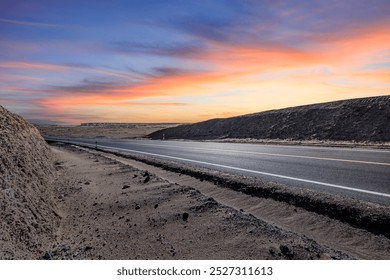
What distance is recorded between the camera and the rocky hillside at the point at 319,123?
74.2ft

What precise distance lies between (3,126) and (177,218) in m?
4.02

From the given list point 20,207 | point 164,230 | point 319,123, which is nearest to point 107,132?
point 319,123

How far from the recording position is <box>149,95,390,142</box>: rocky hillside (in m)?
22.6

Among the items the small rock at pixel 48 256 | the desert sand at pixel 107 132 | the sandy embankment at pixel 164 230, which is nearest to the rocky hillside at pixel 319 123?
the desert sand at pixel 107 132

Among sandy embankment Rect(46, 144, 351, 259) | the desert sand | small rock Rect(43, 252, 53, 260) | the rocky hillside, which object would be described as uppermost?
the rocky hillside

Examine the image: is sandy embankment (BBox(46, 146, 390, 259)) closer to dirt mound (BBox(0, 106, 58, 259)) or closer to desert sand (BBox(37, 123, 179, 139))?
dirt mound (BBox(0, 106, 58, 259))

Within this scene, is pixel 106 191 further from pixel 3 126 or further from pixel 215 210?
pixel 215 210

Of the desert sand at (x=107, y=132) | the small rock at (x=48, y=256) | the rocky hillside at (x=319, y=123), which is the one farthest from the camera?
the desert sand at (x=107, y=132)

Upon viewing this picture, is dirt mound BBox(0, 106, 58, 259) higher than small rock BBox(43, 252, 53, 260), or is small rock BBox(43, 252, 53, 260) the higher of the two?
dirt mound BBox(0, 106, 58, 259)

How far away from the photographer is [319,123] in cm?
2745

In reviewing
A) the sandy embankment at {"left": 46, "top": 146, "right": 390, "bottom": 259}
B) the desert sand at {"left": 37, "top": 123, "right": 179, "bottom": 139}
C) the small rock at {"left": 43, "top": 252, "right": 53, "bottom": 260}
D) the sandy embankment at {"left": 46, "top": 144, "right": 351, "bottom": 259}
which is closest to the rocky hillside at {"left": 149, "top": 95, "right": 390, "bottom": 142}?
the desert sand at {"left": 37, "top": 123, "right": 179, "bottom": 139}

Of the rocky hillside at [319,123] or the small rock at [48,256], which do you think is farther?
the rocky hillside at [319,123]

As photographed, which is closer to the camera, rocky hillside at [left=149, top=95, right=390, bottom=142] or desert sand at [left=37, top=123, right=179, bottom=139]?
rocky hillside at [left=149, top=95, right=390, bottom=142]

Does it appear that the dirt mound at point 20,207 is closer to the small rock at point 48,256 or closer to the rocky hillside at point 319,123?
the small rock at point 48,256
